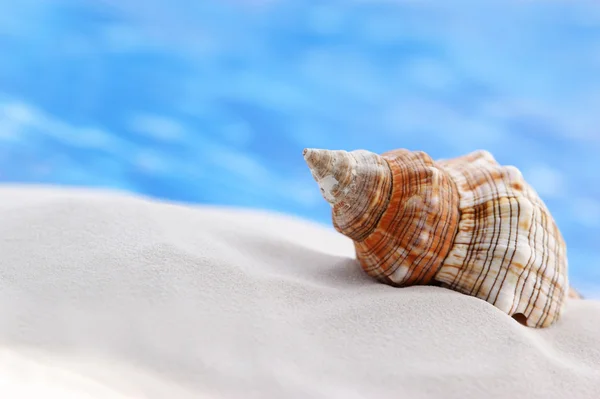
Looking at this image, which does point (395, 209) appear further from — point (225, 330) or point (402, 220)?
point (225, 330)

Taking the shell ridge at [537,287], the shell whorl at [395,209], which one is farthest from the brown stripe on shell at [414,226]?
the shell ridge at [537,287]

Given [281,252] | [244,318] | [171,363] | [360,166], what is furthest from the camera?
[281,252]

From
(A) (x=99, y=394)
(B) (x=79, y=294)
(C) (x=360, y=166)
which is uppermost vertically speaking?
(C) (x=360, y=166)

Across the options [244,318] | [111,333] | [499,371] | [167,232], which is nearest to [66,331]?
[111,333]

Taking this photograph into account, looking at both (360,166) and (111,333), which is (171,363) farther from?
(360,166)

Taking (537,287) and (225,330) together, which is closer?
(225,330)

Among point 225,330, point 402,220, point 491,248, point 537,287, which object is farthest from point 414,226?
point 225,330
